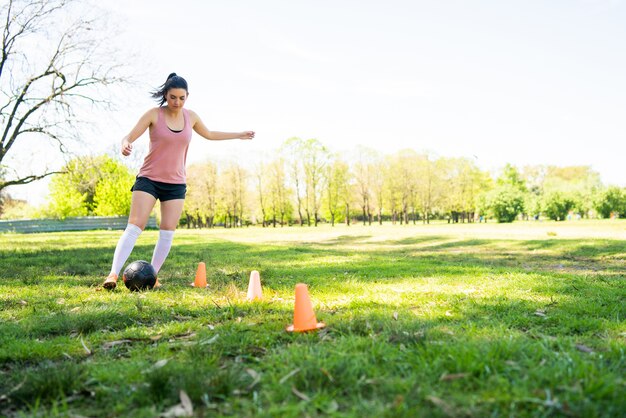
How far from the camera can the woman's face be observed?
230 inches

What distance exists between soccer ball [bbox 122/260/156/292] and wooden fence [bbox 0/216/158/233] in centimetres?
4938

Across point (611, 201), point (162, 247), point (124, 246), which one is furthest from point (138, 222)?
point (611, 201)

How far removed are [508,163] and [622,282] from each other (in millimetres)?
85517

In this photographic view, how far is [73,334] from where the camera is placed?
395cm

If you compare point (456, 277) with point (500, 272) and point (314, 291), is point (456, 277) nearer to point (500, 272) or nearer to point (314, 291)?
point (500, 272)

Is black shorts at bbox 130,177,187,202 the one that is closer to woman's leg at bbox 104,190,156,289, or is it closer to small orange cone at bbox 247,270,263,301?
woman's leg at bbox 104,190,156,289

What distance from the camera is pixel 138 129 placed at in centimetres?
578

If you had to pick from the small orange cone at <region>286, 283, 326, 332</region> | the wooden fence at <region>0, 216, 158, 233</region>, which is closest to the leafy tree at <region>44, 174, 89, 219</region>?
the wooden fence at <region>0, 216, 158, 233</region>

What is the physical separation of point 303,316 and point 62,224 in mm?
55256

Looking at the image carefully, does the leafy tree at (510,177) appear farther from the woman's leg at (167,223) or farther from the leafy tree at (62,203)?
the woman's leg at (167,223)

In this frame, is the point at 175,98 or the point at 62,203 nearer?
the point at 175,98

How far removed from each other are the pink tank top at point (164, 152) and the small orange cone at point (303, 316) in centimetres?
320

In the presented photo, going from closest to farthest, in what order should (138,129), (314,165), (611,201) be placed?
1. (138,129)
2. (611,201)
3. (314,165)

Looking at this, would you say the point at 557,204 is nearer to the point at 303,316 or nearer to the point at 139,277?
the point at 139,277
